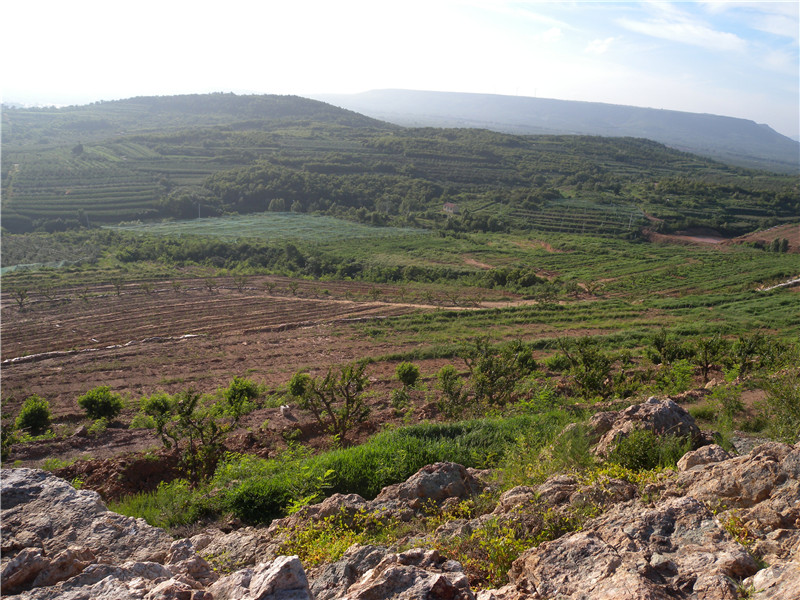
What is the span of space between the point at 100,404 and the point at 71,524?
10.6m

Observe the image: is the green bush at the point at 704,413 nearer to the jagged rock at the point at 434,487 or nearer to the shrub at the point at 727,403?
the shrub at the point at 727,403

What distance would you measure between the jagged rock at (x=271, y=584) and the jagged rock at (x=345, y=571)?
0.40 m

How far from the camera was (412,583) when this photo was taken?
3.10 m

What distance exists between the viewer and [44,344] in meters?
23.0

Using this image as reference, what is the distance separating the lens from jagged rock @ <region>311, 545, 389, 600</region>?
3.48m

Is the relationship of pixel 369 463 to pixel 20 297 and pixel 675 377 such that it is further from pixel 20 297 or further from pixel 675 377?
pixel 20 297

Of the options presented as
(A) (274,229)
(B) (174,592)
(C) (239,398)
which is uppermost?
(B) (174,592)

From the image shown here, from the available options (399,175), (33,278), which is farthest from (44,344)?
(399,175)

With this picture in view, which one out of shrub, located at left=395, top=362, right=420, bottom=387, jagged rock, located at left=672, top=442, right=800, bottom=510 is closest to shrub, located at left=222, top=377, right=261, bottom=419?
shrub, located at left=395, top=362, right=420, bottom=387

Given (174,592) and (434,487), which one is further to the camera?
(434,487)

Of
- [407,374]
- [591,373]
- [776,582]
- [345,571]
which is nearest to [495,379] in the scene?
[591,373]

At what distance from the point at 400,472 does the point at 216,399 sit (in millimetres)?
11327

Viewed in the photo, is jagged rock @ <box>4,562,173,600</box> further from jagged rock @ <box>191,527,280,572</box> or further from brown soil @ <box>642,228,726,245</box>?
brown soil @ <box>642,228,726,245</box>

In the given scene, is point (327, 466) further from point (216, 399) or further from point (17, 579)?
point (216, 399)
